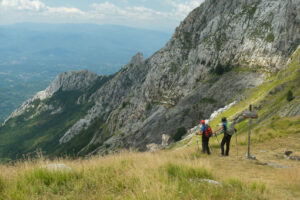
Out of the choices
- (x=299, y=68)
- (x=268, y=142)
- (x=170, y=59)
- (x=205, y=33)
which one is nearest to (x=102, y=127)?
(x=170, y=59)

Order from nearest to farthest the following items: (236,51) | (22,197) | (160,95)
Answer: (22,197)
(236,51)
(160,95)

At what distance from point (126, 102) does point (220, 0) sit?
305ft

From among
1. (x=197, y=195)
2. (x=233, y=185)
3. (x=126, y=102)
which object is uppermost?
(x=197, y=195)

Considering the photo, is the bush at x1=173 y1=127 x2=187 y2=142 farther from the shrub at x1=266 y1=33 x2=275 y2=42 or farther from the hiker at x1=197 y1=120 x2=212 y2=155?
the hiker at x1=197 y1=120 x2=212 y2=155

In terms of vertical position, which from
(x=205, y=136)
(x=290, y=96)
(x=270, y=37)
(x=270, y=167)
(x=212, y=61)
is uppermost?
(x=270, y=37)

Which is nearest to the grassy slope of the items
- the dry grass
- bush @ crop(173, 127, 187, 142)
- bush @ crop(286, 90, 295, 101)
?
the dry grass

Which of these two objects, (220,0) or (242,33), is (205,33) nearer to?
(220,0)

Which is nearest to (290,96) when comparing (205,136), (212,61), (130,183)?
(205,136)

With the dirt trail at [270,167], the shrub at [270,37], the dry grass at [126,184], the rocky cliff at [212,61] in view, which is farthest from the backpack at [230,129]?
the shrub at [270,37]

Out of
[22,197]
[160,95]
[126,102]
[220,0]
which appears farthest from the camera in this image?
[126,102]

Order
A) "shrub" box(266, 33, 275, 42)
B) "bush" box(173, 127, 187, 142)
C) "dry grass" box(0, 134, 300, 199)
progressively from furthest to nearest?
"shrub" box(266, 33, 275, 42), "bush" box(173, 127, 187, 142), "dry grass" box(0, 134, 300, 199)

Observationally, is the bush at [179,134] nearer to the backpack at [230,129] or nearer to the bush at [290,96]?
the bush at [290,96]

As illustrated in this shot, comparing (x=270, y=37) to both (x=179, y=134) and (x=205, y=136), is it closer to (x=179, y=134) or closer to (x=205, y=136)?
(x=179, y=134)

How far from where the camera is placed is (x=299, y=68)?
1797 inches
